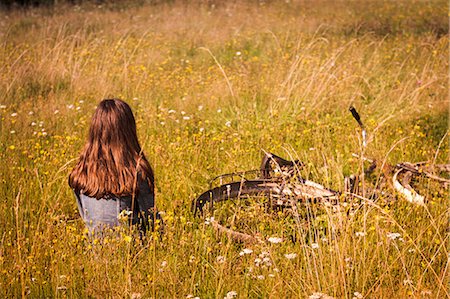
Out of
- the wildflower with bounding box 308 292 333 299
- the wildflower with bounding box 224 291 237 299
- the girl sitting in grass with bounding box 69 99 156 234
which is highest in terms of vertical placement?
the girl sitting in grass with bounding box 69 99 156 234

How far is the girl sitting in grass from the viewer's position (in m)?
3.83

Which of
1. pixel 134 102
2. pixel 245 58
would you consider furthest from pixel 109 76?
pixel 245 58

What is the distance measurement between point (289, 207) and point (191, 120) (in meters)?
2.47

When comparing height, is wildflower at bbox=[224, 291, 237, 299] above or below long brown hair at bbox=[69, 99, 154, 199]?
below

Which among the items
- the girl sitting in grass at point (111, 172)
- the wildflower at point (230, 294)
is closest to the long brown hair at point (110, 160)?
the girl sitting in grass at point (111, 172)

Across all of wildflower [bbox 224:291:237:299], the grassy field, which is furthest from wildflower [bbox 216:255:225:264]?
wildflower [bbox 224:291:237:299]

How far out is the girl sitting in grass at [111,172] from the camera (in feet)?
12.6

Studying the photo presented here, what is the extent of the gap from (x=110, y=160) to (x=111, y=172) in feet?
0.30

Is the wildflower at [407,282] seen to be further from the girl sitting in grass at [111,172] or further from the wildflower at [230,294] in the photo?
the girl sitting in grass at [111,172]

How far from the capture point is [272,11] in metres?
14.1

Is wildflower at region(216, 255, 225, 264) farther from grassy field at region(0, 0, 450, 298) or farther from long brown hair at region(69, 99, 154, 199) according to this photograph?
long brown hair at region(69, 99, 154, 199)

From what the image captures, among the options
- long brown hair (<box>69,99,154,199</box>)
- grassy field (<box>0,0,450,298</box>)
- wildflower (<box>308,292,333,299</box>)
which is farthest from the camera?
long brown hair (<box>69,99,154,199</box>)

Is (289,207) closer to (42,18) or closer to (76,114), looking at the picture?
(76,114)

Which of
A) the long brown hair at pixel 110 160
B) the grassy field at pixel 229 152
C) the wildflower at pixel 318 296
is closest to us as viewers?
the wildflower at pixel 318 296
